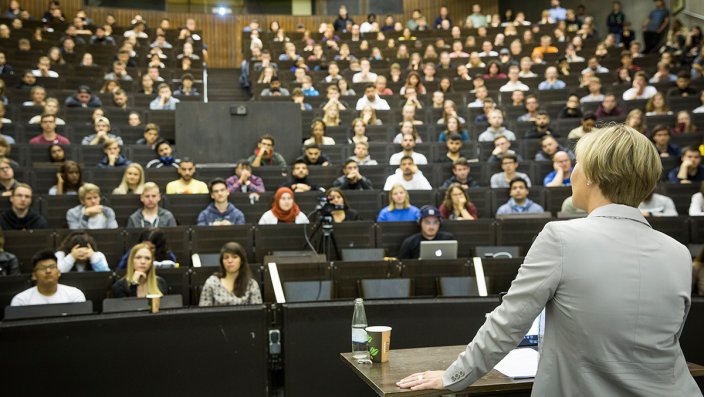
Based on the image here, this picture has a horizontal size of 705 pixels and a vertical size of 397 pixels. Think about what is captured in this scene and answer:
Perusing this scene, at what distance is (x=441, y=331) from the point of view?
164 inches

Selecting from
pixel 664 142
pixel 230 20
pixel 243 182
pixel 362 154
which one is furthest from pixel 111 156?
pixel 230 20

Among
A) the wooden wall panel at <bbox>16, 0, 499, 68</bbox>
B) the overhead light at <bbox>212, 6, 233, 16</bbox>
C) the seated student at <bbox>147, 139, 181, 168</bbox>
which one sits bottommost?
the seated student at <bbox>147, 139, 181, 168</bbox>

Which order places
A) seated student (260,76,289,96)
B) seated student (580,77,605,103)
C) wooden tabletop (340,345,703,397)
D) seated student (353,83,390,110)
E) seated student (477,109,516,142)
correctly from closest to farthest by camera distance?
wooden tabletop (340,345,703,397)
seated student (477,109,516,142)
seated student (580,77,605,103)
seated student (353,83,390,110)
seated student (260,76,289,96)

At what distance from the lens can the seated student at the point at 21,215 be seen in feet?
21.3

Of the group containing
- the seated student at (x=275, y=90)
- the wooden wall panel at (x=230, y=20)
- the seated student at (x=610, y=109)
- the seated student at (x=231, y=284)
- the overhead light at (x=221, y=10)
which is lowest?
the seated student at (x=231, y=284)

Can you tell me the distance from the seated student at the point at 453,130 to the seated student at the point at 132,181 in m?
3.91

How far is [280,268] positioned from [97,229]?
170 cm

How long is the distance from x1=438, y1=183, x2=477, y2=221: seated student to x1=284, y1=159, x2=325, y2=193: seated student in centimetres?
133

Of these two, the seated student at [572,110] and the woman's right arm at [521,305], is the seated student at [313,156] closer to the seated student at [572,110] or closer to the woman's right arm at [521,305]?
the seated student at [572,110]

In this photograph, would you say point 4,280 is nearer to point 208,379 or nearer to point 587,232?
point 208,379

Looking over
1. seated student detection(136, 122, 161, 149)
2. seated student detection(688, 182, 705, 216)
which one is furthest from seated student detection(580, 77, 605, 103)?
seated student detection(136, 122, 161, 149)

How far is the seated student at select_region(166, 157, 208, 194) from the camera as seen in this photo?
7594 mm

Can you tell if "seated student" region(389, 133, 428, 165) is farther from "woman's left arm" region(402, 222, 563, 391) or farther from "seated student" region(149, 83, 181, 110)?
"woman's left arm" region(402, 222, 563, 391)

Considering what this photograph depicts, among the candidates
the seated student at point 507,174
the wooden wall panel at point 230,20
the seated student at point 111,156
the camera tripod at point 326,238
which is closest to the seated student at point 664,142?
the seated student at point 507,174
